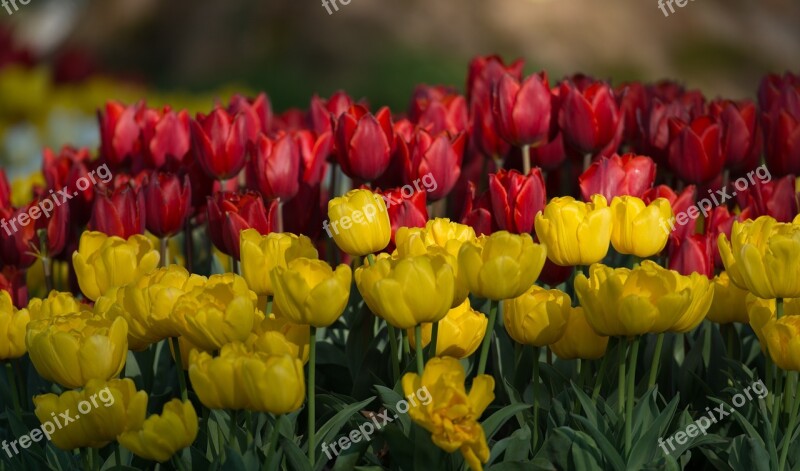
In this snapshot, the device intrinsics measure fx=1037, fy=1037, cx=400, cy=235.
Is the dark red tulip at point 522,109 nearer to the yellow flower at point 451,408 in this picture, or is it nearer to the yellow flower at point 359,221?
the yellow flower at point 359,221

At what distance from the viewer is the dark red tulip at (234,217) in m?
2.01

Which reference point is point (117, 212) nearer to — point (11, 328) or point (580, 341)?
point (11, 328)

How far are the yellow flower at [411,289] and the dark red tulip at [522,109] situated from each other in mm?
804

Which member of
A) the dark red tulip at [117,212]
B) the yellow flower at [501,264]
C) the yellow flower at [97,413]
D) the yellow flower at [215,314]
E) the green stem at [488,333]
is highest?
the dark red tulip at [117,212]

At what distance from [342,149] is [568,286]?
572 mm

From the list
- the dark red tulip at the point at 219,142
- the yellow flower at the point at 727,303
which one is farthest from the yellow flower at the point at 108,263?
the yellow flower at the point at 727,303

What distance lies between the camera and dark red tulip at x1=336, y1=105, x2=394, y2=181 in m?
2.21

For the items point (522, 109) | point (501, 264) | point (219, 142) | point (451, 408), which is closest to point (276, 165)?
point (219, 142)

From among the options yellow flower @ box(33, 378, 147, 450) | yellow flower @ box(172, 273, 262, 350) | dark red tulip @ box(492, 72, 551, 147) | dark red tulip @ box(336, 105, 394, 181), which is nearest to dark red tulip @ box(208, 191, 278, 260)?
dark red tulip @ box(336, 105, 394, 181)

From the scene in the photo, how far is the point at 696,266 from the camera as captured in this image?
1.91 meters

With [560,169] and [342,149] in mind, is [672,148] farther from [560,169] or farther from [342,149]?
[342,149]

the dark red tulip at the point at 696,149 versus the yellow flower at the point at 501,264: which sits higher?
the yellow flower at the point at 501,264

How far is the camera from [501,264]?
161cm

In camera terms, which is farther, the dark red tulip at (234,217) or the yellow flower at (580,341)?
the dark red tulip at (234,217)
